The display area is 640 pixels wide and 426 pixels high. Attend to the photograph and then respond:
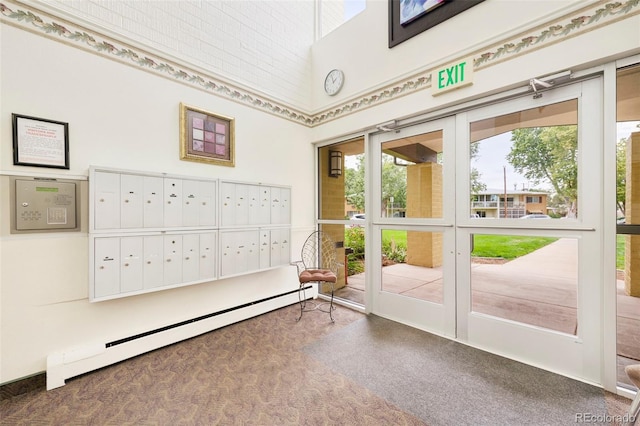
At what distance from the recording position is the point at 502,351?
2.45 metres

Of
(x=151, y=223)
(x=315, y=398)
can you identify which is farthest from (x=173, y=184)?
→ (x=315, y=398)

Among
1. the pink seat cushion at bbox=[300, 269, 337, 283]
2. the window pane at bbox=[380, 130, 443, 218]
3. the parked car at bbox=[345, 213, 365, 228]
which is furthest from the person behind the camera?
the parked car at bbox=[345, 213, 365, 228]

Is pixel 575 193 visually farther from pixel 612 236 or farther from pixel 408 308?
pixel 408 308

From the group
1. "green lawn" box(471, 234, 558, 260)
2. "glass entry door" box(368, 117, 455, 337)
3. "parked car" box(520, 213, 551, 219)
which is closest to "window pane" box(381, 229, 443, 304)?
"glass entry door" box(368, 117, 455, 337)

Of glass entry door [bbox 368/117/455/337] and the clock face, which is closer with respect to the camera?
glass entry door [bbox 368/117/455/337]

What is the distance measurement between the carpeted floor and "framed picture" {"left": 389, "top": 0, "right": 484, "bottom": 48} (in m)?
3.27

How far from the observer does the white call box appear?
201 cm

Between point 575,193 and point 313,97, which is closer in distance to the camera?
point 575,193

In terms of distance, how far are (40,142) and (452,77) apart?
3.58 meters

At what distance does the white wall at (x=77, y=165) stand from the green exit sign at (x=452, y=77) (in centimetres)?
234

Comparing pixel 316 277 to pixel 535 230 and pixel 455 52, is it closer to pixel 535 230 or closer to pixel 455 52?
pixel 535 230

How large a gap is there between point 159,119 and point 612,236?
3.95 m

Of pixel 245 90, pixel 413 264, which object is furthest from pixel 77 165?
pixel 413 264

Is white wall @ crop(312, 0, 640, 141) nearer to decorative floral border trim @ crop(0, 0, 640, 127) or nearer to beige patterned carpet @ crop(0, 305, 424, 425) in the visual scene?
decorative floral border trim @ crop(0, 0, 640, 127)
